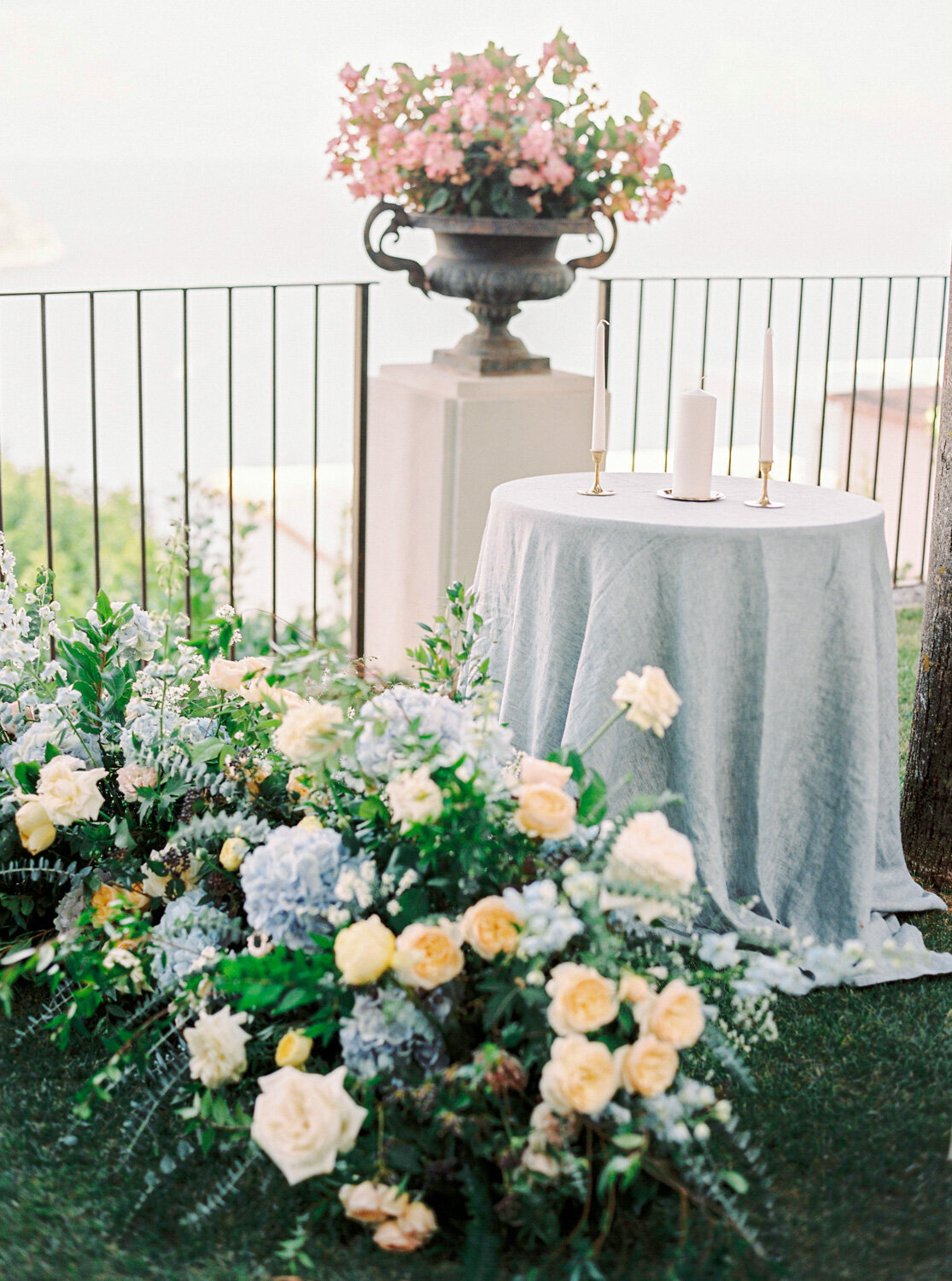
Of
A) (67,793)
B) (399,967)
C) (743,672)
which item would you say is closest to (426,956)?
(399,967)

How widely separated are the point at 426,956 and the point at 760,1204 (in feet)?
1.63

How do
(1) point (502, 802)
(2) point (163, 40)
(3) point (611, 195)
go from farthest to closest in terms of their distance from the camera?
(2) point (163, 40)
(3) point (611, 195)
(1) point (502, 802)

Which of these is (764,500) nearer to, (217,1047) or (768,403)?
(768,403)

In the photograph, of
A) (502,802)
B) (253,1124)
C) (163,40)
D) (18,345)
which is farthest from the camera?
(18,345)

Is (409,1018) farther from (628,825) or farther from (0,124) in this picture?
(0,124)

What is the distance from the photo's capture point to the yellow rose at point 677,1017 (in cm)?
137

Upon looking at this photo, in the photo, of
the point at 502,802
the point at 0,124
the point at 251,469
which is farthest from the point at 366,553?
the point at 0,124

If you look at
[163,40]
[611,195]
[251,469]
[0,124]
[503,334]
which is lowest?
[251,469]

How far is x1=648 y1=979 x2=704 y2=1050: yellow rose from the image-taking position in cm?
137

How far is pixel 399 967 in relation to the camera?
4.69ft

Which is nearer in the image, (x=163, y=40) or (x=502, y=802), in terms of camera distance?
(x=502, y=802)

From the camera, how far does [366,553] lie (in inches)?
154

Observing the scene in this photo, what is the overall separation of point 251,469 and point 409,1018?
19.1ft

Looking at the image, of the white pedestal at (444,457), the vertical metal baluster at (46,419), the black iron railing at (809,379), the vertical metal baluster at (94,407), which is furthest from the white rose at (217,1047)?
the black iron railing at (809,379)
